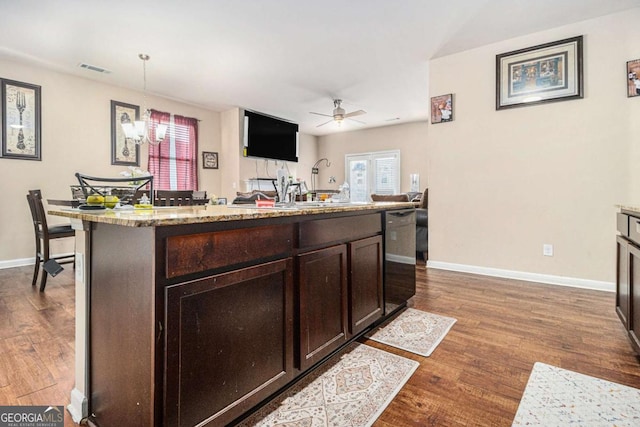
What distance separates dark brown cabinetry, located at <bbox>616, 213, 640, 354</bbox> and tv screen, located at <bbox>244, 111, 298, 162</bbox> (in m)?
5.80

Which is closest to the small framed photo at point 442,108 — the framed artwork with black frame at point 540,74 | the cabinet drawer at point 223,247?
the framed artwork with black frame at point 540,74

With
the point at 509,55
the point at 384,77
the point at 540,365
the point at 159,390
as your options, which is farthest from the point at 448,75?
the point at 159,390

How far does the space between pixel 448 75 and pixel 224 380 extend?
13.7 ft

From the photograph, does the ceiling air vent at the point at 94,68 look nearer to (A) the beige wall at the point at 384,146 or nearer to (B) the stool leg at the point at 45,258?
(B) the stool leg at the point at 45,258

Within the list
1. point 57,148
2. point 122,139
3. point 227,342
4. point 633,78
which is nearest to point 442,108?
point 633,78

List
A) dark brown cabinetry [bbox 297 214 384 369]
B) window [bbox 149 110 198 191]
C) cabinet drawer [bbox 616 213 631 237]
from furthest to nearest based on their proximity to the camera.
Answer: window [bbox 149 110 198 191], cabinet drawer [bbox 616 213 631 237], dark brown cabinetry [bbox 297 214 384 369]

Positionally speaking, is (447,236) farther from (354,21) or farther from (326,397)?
(326,397)

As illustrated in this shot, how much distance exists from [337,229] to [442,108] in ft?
9.97

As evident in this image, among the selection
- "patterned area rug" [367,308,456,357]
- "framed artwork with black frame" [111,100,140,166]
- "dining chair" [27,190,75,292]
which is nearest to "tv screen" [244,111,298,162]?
"framed artwork with black frame" [111,100,140,166]

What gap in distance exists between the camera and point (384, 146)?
321 inches

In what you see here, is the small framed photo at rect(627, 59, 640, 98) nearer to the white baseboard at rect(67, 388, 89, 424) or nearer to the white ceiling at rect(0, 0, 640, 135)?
the white ceiling at rect(0, 0, 640, 135)

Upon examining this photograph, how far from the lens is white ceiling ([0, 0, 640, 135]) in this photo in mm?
2895

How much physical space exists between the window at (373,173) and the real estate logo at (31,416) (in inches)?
273

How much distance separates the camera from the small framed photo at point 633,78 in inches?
113
